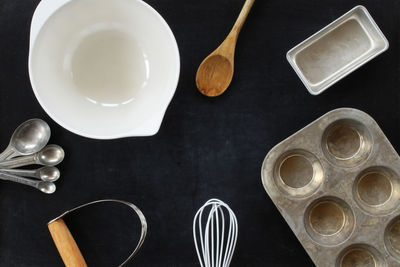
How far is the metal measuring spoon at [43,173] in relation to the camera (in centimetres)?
84

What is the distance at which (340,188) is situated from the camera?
82 cm

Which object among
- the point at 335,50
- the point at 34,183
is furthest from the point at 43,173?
the point at 335,50

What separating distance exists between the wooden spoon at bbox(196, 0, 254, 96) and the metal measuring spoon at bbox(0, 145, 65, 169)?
0.33 meters

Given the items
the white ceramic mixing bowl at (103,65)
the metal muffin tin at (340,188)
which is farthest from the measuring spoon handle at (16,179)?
the metal muffin tin at (340,188)

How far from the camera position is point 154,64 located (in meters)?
0.80

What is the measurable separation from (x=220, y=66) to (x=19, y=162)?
0.46m

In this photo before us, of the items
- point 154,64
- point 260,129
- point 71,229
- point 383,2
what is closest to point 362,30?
point 383,2

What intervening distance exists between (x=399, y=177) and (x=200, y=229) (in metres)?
0.41

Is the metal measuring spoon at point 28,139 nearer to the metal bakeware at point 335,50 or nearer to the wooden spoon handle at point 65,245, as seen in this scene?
the wooden spoon handle at point 65,245

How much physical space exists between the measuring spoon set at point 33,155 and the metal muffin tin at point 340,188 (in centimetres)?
44

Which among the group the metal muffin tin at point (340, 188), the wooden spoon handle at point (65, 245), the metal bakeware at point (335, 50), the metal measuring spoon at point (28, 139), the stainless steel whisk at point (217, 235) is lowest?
the wooden spoon handle at point (65, 245)

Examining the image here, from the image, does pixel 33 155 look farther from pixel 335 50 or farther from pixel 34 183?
pixel 335 50

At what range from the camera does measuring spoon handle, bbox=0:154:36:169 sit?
0.83 meters

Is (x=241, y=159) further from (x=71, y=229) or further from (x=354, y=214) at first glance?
(x=71, y=229)
